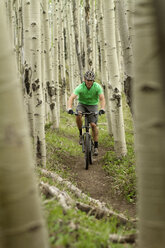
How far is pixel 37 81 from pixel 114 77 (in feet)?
7.54

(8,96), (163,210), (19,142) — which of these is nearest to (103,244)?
(163,210)

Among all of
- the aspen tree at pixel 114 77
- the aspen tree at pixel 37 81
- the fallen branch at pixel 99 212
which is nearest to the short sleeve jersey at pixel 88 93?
the aspen tree at pixel 114 77

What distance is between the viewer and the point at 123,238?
9.00 ft

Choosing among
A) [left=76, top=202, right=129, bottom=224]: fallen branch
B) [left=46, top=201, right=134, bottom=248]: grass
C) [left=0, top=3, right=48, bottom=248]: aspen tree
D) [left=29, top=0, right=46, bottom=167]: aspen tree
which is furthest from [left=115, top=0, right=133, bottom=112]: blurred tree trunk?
[left=0, top=3, right=48, bottom=248]: aspen tree

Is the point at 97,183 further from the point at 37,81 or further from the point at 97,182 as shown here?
the point at 37,81

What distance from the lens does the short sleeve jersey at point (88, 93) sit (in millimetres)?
8053

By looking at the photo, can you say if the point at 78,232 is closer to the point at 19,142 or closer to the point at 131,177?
the point at 19,142

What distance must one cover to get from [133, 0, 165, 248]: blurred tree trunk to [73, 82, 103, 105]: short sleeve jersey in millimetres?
6264

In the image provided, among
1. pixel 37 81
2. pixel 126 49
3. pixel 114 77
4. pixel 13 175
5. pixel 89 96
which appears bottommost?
pixel 13 175

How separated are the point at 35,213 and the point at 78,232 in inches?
38.8

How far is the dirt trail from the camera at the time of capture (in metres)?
5.51

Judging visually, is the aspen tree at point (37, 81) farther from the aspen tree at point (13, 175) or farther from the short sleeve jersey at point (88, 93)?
the aspen tree at point (13, 175)

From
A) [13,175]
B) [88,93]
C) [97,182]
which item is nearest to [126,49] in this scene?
[88,93]

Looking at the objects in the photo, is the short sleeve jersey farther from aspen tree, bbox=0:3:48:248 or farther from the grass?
aspen tree, bbox=0:3:48:248
